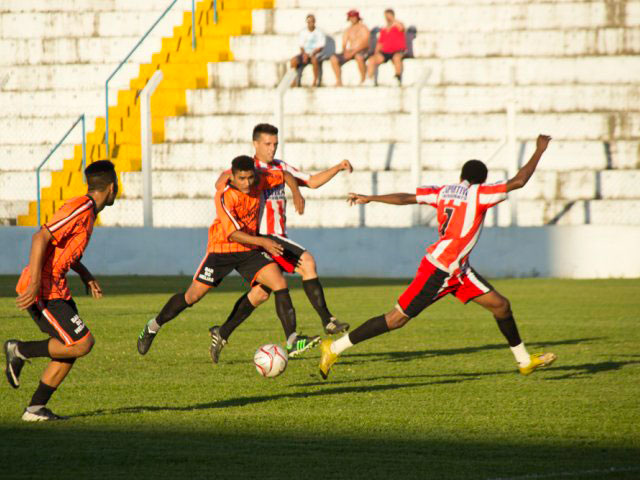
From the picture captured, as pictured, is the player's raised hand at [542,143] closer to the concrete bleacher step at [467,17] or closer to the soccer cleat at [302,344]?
the soccer cleat at [302,344]

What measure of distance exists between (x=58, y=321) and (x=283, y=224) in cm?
452

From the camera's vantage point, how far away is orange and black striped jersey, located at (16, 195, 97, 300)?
311 inches

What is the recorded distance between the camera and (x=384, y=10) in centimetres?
2858

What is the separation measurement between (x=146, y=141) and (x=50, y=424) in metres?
15.4

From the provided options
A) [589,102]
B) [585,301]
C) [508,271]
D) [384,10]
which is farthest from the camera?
[384,10]

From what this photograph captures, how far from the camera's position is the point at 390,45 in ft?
89.1

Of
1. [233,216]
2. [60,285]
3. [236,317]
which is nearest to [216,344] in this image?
[236,317]

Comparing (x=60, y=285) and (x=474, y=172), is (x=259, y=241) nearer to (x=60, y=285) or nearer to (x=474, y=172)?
(x=474, y=172)

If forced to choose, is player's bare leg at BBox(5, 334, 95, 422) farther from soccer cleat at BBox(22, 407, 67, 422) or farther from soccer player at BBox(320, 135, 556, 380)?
soccer player at BBox(320, 135, 556, 380)

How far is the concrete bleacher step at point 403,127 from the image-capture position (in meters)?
25.6

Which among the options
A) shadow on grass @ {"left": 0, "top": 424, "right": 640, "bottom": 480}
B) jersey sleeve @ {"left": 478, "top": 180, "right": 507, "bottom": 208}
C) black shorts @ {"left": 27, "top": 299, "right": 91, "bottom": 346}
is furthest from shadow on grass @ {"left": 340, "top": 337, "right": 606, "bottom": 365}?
black shorts @ {"left": 27, "top": 299, "right": 91, "bottom": 346}

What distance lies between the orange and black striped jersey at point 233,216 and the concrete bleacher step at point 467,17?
17.7 metres

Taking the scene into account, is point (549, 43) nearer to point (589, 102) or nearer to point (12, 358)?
point (589, 102)

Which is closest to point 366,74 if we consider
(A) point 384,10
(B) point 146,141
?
(A) point 384,10
